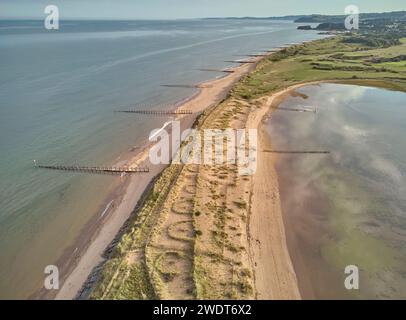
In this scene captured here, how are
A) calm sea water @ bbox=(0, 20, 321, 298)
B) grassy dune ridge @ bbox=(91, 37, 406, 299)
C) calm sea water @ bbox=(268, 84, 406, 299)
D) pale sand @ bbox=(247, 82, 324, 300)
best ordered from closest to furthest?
1. grassy dune ridge @ bbox=(91, 37, 406, 299)
2. pale sand @ bbox=(247, 82, 324, 300)
3. calm sea water @ bbox=(268, 84, 406, 299)
4. calm sea water @ bbox=(0, 20, 321, 298)

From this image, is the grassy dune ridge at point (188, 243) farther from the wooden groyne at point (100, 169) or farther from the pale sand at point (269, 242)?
the wooden groyne at point (100, 169)

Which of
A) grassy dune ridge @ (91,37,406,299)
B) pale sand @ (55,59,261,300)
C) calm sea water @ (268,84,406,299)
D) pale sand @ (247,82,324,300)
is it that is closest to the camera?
grassy dune ridge @ (91,37,406,299)

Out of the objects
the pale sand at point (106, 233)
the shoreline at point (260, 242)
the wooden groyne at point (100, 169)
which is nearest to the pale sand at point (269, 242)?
the shoreline at point (260, 242)

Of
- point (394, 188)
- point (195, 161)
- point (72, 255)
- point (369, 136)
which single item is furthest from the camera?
point (369, 136)

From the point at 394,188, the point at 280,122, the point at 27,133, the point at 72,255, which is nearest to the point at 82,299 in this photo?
the point at 72,255

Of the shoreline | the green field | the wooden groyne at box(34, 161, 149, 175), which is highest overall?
the green field

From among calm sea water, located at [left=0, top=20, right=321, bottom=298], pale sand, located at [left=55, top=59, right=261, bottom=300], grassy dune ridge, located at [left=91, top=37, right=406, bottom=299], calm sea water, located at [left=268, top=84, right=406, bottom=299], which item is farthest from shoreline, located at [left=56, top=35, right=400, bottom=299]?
calm sea water, located at [left=0, top=20, right=321, bottom=298]

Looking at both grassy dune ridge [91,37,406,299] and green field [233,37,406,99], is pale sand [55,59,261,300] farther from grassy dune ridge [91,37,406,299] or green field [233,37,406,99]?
green field [233,37,406,99]

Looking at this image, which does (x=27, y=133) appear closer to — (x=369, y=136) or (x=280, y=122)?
(x=280, y=122)
